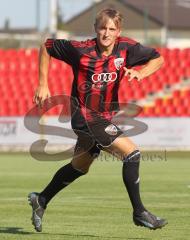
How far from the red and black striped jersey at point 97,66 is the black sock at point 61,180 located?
0.59 m

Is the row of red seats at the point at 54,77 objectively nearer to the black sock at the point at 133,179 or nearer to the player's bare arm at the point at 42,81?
the player's bare arm at the point at 42,81

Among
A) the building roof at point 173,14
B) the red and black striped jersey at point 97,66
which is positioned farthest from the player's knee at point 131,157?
the building roof at point 173,14

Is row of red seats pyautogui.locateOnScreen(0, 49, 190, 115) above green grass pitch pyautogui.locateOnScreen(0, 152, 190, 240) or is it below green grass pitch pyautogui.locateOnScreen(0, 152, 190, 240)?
below

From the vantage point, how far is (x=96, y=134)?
24.8 feet

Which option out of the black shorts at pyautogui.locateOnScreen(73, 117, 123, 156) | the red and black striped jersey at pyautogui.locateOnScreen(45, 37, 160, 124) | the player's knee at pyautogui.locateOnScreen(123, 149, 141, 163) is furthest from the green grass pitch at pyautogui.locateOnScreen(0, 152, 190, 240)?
the red and black striped jersey at pyautogui.locateOnScreen(45, 37, 160, 124)

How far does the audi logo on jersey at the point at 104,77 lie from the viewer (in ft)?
25.2

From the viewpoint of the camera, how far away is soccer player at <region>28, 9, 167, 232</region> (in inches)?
295

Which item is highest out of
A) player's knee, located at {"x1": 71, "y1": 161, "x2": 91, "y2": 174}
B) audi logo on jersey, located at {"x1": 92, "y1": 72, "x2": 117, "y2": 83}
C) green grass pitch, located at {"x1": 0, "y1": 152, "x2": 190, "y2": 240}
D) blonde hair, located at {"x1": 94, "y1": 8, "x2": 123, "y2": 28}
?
blonde hair, located at {"x1": 94, "y1": 8, "x2": 123, "y2": 28}

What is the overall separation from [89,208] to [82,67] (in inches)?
104

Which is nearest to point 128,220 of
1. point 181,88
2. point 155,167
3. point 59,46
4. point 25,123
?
point 59,46

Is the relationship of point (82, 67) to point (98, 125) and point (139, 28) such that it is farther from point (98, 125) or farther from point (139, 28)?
point (139, 28)

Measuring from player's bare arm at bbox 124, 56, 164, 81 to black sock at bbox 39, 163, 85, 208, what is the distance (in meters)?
1.20

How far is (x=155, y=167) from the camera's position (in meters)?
18.1

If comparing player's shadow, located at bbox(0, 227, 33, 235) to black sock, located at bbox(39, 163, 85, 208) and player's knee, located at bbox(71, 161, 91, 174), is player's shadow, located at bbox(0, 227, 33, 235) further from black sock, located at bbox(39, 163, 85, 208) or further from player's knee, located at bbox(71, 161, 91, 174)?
player's knee, located at bbox(71, 161, 91, 174)
